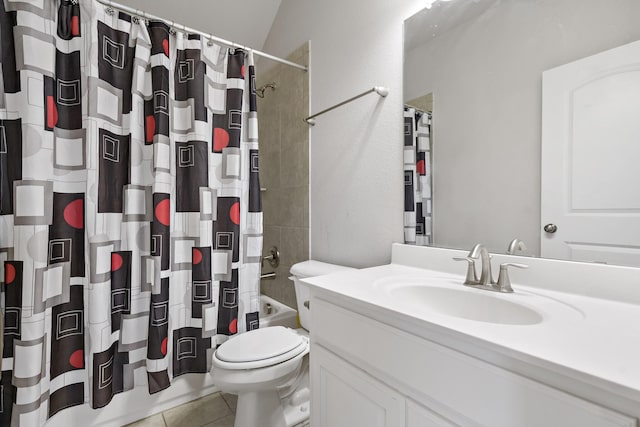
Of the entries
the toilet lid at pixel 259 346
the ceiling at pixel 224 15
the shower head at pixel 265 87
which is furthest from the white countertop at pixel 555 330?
the ceiling at pixel 224 15

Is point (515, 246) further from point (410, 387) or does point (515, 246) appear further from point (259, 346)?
point (259, 346)

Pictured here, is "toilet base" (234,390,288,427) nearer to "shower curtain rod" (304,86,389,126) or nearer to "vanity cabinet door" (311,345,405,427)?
"vanity cabinet door" (311,345,405,427)

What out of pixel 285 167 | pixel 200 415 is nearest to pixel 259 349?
pixel 200 415

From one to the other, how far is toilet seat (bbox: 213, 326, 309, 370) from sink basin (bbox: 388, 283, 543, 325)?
573mm

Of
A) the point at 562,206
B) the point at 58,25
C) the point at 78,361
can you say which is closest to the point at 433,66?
the point at 562,206

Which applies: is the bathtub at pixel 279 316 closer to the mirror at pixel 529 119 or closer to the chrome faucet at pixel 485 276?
the mirror at pixel 529 119

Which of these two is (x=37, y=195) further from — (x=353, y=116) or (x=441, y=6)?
(x=441, y=6)

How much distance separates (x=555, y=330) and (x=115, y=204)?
5.10 feet

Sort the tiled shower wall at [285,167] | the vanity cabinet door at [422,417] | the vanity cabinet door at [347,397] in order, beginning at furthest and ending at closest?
1. the tiled shower wall at [285,167]
2. the vanity cabinet door at [347,397]
3. the vanity cabinet door at [422,417]

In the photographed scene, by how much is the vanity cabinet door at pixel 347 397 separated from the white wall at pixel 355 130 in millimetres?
625

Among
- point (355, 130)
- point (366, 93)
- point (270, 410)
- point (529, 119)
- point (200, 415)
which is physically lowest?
point (200, 415)

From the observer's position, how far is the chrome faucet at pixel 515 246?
97cm

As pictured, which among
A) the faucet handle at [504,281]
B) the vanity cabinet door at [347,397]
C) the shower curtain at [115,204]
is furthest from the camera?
the shower curtain at [115,204]

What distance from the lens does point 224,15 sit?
2.07 metres
